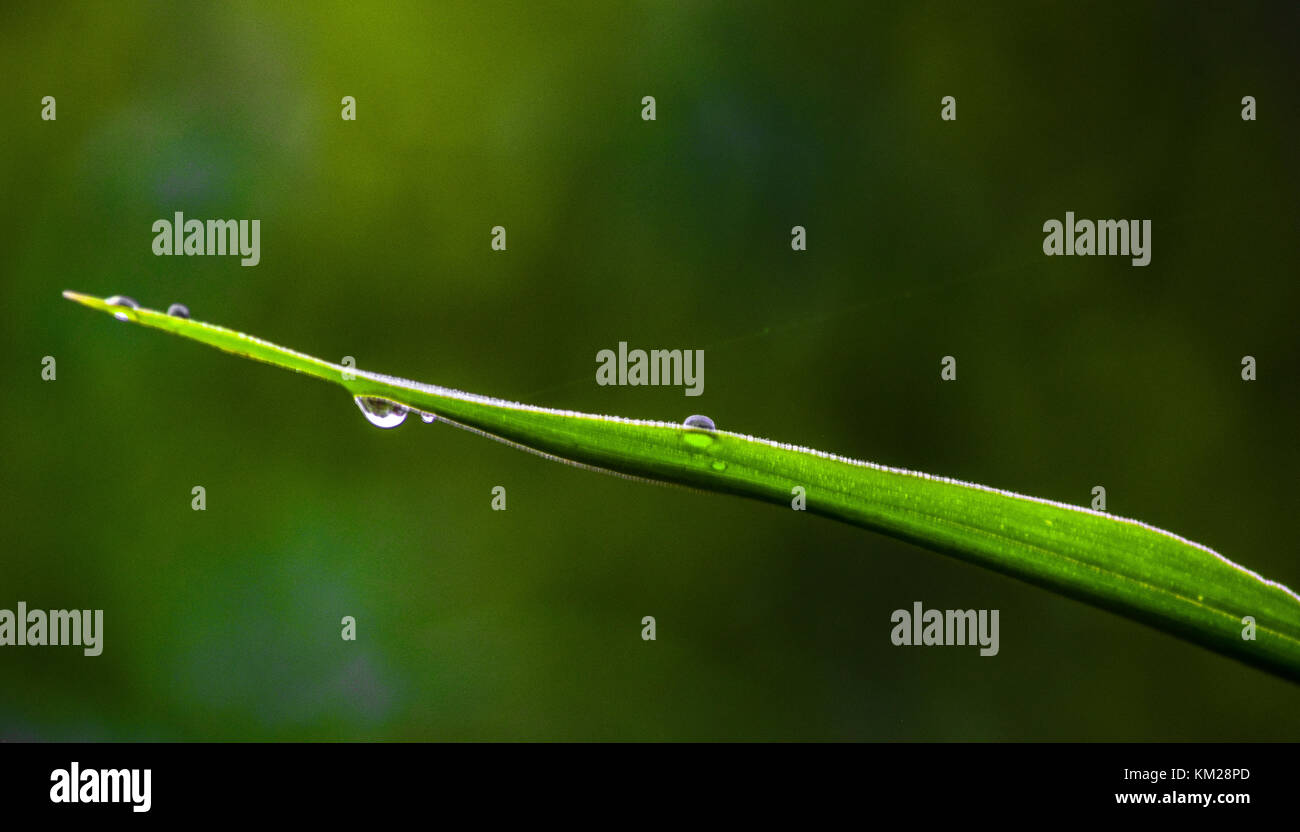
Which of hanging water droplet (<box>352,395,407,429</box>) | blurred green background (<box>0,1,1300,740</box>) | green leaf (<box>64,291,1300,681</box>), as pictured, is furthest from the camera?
blurred green background (<box>0,1,1300,740</box>)

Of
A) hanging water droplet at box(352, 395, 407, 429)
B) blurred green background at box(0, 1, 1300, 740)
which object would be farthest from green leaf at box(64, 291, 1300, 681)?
blurred green background at box(0, 1, 1300, 740)

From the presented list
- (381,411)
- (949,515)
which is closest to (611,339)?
(381,411)

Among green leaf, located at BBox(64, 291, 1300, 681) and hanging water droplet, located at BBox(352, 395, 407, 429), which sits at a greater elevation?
hanging water droplet, located at BBox(352, 395, 407, 429)

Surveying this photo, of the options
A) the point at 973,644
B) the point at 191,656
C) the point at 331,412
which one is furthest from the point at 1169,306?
the point at 191,656

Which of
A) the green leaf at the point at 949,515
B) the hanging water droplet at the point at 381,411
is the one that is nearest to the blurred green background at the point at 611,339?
the hanging water droplet at the point at 381,411

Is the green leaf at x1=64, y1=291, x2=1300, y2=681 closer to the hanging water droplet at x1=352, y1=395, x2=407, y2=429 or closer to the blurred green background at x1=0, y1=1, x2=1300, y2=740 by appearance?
the hanging water droplet at x1=352, y1=395, x2=407, y2=429

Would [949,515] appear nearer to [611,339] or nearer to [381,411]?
[381,411]
